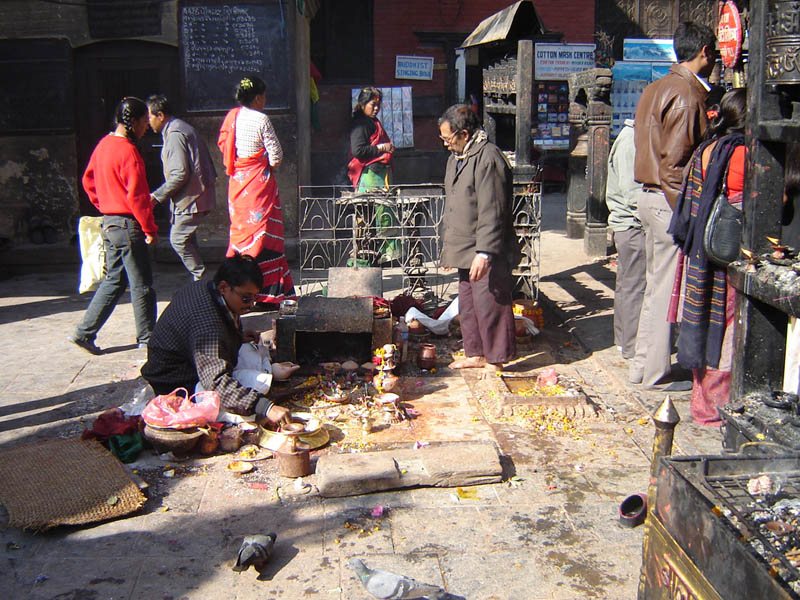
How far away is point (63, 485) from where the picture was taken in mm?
4145

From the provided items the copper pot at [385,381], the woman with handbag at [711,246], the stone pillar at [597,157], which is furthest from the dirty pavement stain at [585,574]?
the stone pillar at [597,157]

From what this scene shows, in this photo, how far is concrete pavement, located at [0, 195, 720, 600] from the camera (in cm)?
346

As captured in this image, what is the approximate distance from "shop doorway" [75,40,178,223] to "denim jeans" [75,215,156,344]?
12.2 ft

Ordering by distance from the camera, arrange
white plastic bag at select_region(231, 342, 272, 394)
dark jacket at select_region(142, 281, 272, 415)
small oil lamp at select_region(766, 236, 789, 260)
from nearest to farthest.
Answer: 1. small oil lamp at select_region(766, 236, 789, 260)
2. dark jacket at select_region(142, 281, 272, 415)
3. white plastic bag at select_region(231, 342, 272, 394)

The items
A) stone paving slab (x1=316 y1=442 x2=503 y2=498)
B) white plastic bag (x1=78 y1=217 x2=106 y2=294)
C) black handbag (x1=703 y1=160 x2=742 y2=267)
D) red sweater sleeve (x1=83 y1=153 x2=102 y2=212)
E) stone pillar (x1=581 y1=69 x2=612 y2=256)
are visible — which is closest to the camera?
stone paving slab (x1=316 y1=442 x2=503 y2=498)

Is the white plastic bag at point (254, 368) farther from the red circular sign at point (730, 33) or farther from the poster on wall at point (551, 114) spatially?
the poster on wall at point (551, 114)

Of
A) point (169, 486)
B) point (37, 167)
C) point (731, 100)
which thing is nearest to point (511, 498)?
point (169, 486)

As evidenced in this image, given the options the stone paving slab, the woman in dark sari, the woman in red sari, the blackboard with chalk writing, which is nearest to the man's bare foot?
the stone paving slab

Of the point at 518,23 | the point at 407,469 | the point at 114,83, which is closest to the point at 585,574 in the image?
the point at 407,469

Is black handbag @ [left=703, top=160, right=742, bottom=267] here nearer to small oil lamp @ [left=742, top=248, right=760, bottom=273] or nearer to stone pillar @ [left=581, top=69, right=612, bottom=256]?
small oil lamp @ [left=742, top=248, right=760, bottom=273]

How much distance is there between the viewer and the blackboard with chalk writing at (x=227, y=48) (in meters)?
9.27

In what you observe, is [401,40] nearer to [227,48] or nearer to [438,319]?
[227,48]

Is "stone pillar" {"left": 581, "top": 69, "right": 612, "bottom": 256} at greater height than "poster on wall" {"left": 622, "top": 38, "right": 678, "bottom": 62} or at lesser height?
lesser

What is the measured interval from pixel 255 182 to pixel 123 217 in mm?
1440
